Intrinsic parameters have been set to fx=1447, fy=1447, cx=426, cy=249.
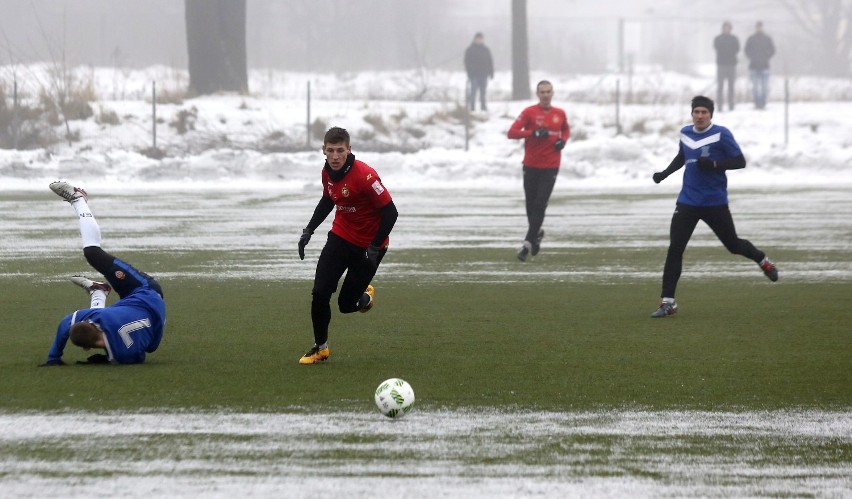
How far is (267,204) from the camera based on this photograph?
2525 centimetres

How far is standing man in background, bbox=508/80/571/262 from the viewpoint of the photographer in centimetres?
1620

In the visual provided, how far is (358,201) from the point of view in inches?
366

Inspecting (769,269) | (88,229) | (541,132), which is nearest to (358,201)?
(88,229)

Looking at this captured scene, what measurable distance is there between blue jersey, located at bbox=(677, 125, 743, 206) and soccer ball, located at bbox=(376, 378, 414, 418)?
479cm

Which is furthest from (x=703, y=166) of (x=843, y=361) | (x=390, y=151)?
(x=390, y=151)

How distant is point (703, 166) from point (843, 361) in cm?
267

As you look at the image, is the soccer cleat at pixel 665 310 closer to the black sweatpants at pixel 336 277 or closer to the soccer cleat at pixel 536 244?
the black sweatpants at pixel 336 277

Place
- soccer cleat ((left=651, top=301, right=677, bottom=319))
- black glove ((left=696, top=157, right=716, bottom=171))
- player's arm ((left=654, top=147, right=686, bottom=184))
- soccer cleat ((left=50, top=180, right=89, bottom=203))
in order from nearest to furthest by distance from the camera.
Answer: soccer cleat ((left=50, top=180, right=89, bottom=203)) → black glove ((left=696, top=157, right=716, bottom=171)) → soccer cleat ((left=651, top=301, right=677, bottom=319)) → player's arm ((left=654, top=147, right=686, bottom=184))

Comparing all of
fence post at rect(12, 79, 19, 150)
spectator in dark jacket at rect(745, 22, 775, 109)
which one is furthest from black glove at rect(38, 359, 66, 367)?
spectator in dark jacket at rect(745, 22, 775, 109)

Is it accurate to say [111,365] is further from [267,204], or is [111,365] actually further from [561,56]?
[561,56]

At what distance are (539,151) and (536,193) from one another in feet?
1.57

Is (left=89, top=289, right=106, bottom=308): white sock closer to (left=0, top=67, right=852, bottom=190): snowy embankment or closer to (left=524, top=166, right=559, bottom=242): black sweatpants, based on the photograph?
(left=524, top=166, right=559, bottom=242): black sweatpants

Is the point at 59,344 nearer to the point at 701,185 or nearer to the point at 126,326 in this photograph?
the point at 126,326

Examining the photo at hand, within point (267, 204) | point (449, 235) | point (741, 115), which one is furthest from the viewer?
point (741, 115)
